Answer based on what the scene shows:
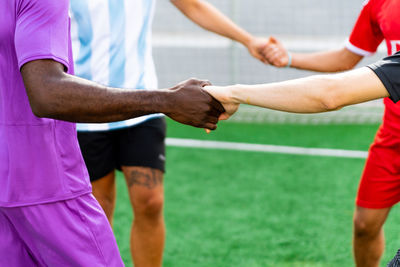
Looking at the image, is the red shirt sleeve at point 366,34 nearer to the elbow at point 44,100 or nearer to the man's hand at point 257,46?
the man's hand at point 257,46

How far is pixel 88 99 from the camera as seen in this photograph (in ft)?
7.11

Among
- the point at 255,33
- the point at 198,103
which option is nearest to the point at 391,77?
the point at 198,103

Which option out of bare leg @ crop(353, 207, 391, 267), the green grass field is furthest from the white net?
bare leg @ crop(353, 207, 391, 267)

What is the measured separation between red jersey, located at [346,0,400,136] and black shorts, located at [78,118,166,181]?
117 centimetres

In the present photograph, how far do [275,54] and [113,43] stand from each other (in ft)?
3.32

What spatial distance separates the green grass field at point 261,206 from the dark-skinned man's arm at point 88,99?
2.08 meters

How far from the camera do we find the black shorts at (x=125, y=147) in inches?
141

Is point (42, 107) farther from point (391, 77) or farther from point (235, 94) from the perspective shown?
point (391, 77)

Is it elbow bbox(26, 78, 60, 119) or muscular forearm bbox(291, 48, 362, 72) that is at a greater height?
elbow bbox(26, 78, 60, 119)

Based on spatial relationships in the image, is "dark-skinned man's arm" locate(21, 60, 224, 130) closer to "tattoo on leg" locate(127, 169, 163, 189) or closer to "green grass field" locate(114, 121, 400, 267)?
"tattoo on leg" locate(127, 169, 163, 189)

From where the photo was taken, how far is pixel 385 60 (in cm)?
242

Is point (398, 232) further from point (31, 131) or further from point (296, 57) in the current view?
point (31, 131)

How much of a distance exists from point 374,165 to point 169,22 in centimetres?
670

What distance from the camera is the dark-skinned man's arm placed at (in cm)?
209
